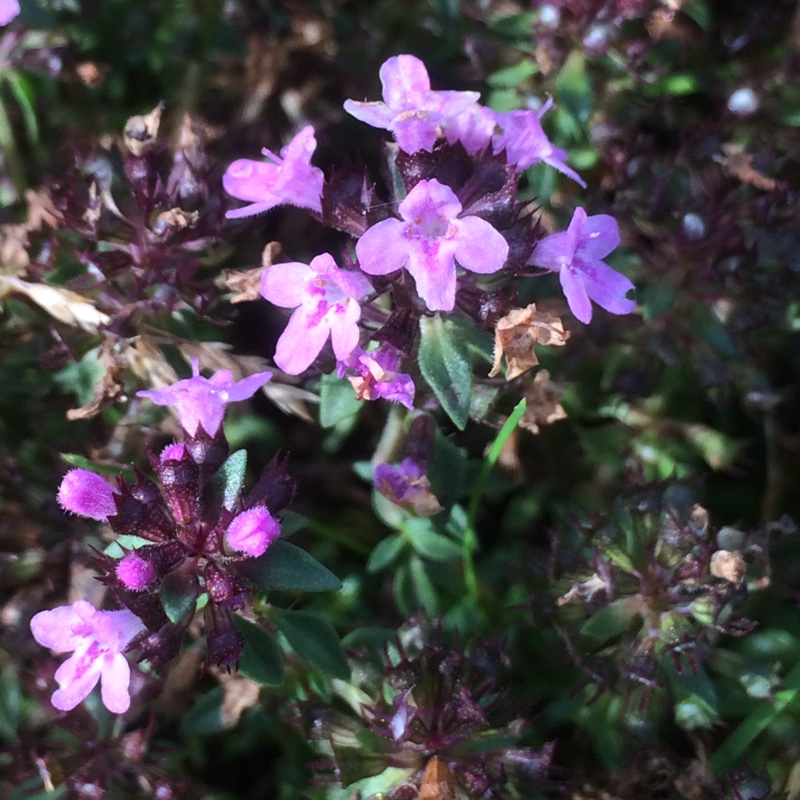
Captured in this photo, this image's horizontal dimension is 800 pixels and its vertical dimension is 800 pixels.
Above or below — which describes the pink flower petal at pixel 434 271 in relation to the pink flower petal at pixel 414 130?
below

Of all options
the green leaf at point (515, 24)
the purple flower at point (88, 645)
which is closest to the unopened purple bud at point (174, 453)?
the purple flower at point (88, 645)

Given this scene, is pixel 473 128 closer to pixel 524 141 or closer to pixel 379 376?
pixel 524 141

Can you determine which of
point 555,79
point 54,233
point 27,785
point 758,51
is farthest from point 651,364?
point 27,785

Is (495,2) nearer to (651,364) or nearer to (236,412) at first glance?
(651,364)

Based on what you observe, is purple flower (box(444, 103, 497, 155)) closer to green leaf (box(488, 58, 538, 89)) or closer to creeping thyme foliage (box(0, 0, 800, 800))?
creeping thyme foliage (box(0, 0, 800, 800))

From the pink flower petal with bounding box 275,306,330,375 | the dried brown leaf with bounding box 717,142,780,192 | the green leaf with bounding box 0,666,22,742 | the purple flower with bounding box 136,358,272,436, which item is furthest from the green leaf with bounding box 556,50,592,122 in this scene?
the green leaf with bounding box 0,666,22,742

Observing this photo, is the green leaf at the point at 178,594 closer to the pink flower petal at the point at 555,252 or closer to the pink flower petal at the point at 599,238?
the pink flower petal at the point at 555,252
